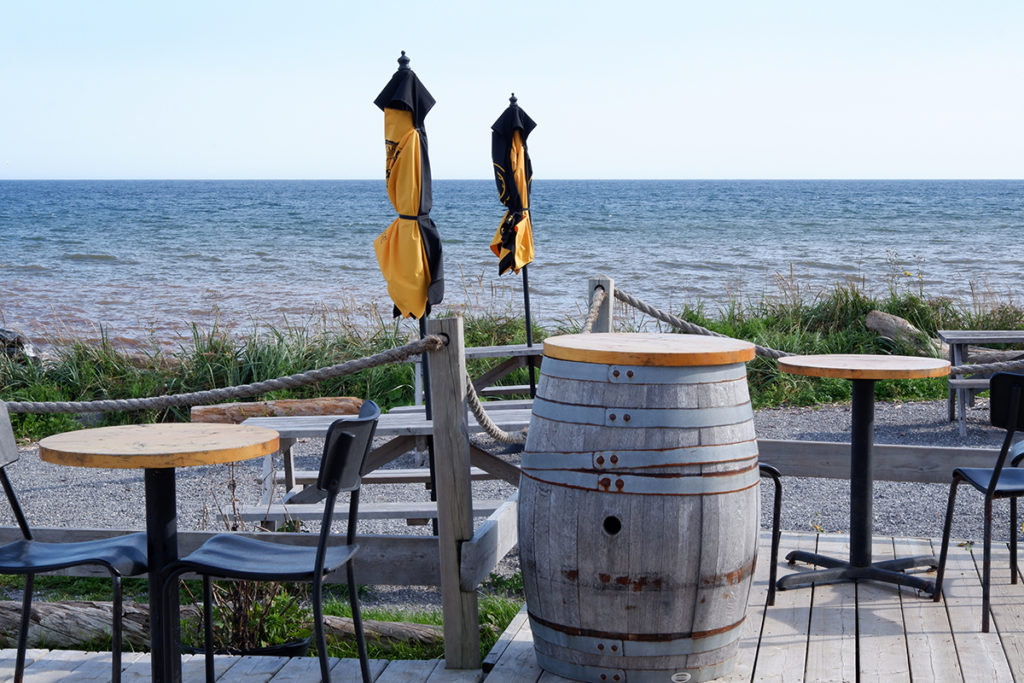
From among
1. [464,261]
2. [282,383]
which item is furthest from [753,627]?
[464,261]

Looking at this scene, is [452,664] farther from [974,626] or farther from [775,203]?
[775,203]

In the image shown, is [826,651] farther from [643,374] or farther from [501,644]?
[643,374]

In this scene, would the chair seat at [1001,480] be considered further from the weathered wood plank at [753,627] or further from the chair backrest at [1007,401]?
the weathered wood plank at [753,627]

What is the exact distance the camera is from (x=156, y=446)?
252 cm

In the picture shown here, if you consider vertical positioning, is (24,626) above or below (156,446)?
below

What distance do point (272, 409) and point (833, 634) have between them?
5522mm

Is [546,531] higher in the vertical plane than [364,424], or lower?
lower

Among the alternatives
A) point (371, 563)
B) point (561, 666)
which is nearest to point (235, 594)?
point (371, 563)

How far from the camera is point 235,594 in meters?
3.75

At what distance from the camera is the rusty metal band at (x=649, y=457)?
8.50ft

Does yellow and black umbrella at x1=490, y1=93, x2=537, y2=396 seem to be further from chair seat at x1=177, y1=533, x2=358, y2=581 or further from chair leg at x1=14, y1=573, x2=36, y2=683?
chair leg at x1=14, y1=573, x2=36, y2=683

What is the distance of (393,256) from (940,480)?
9.55 ft

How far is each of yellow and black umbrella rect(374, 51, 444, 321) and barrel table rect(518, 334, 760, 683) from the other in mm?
2605

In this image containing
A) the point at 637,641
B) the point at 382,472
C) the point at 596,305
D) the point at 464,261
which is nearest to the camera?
the point at 637,641
